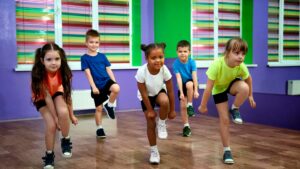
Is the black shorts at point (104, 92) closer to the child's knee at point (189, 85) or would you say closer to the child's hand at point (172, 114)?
the child's knee at point (189, 85)

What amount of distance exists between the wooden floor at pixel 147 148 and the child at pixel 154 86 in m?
0.37

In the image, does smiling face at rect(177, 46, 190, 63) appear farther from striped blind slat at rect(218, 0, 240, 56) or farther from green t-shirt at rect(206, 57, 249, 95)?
striped blind slat at rect(218, 0, 240, 56)

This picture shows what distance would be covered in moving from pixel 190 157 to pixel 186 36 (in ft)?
12.1

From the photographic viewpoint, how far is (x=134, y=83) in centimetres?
654

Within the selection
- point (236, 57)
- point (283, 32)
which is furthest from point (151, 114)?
point (283, 32)

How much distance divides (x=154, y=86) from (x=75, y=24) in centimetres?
355

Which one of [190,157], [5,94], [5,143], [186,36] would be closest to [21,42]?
[5,94]

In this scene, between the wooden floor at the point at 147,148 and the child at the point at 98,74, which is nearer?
the wooden floor at the point at 147,148

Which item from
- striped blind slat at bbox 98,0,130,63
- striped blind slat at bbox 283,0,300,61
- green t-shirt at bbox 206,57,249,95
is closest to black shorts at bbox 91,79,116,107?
green t-shirt at bbox 206,57,249,95

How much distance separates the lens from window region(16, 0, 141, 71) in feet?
18.2

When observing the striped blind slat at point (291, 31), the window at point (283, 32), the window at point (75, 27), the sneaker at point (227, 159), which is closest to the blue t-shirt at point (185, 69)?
the sneaker at point (227, 159)

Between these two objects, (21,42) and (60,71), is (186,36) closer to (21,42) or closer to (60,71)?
(21,42)

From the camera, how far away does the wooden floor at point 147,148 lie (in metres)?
2.90

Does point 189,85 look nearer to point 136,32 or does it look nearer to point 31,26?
point 136,32
